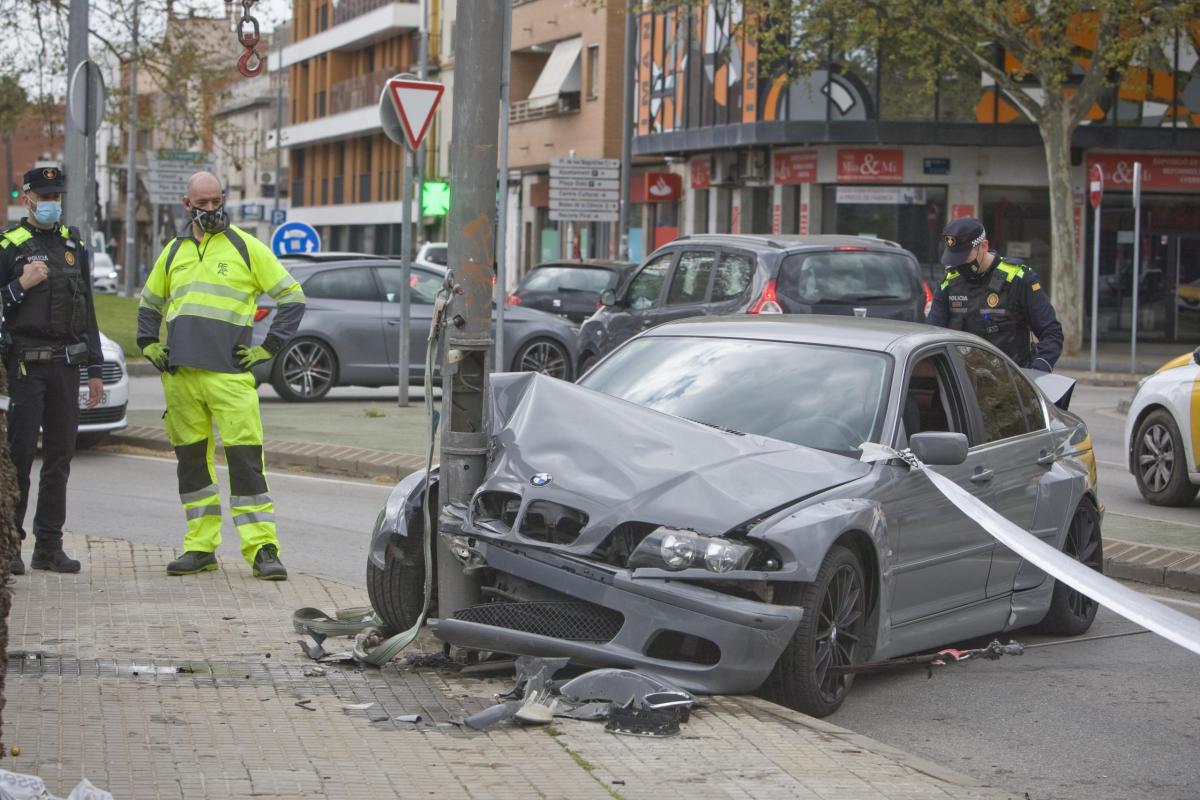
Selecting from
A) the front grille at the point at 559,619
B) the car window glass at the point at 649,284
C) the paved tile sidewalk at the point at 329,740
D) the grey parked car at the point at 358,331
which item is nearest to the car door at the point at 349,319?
the grey parked car at the point at 358,331

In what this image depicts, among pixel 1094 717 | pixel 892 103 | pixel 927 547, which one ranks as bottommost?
pixel 1094 717

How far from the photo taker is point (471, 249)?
22.7ft

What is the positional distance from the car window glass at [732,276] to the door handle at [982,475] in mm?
8804

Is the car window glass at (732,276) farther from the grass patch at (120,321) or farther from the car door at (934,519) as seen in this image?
the car door at (934,519)

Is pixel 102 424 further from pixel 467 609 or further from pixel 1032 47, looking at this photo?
pixel 1032 47

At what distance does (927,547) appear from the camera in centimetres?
723

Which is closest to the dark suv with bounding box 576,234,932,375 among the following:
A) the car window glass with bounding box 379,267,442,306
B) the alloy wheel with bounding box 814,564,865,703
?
the car window glass with bounding box 379,267,442,306

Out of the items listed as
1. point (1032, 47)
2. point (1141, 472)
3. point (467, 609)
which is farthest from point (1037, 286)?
point (1032, 47)

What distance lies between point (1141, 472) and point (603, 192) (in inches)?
690

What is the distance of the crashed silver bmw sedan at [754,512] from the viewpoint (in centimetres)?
619

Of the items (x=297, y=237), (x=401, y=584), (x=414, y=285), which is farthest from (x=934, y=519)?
(x=297, y=237)

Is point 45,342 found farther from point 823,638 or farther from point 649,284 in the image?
point 649,284

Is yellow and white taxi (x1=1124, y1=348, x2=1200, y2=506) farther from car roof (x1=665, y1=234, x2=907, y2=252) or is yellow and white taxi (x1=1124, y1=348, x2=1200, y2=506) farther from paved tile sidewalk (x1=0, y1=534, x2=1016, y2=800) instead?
paved tile sidewalk (x1=0, y1=534, x2=1016, y2=800)

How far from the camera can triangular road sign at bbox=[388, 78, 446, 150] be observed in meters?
16.8
